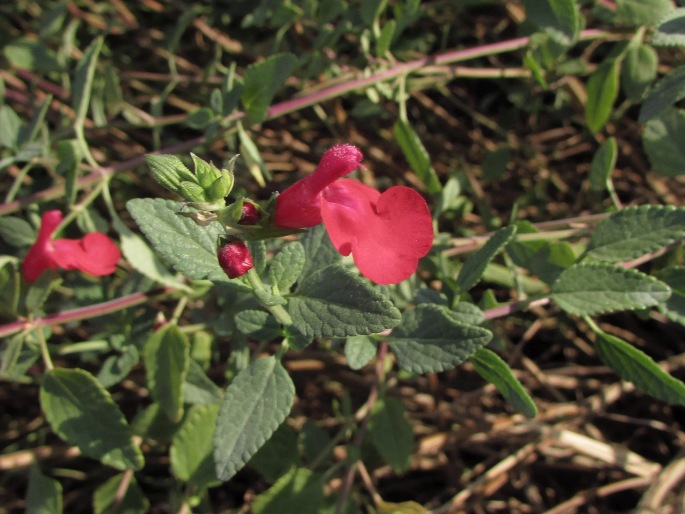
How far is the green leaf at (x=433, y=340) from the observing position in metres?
0.82

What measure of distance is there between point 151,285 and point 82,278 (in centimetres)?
17

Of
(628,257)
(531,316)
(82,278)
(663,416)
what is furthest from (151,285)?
(663,416)

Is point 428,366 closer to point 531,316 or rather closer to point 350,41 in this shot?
point 531,316

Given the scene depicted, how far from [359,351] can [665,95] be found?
0.67 meters

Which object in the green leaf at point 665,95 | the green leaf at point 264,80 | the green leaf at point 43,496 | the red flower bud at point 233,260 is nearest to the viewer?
the red flower bud at point 233,260

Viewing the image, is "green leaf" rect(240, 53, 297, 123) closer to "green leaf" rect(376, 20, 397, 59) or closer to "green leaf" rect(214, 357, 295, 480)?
"green leaf" rect(376, 20, 397, 59)

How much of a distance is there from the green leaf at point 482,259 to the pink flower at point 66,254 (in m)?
0.62

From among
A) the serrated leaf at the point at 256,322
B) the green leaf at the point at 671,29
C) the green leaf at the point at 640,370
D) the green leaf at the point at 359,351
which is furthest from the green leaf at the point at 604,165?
the serrated leaf at the point at 256,322

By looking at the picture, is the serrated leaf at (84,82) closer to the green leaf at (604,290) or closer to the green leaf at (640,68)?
the green leaf at (604,290)

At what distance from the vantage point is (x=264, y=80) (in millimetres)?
1140

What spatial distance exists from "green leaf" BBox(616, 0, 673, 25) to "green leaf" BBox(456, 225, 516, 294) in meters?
0.58

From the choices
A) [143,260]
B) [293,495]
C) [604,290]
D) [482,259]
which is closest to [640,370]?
[604,290]

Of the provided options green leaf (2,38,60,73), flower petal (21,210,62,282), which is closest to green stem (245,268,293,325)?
flower petal (21,210,62,282)

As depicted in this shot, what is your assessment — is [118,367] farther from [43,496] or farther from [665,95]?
[665,95]
